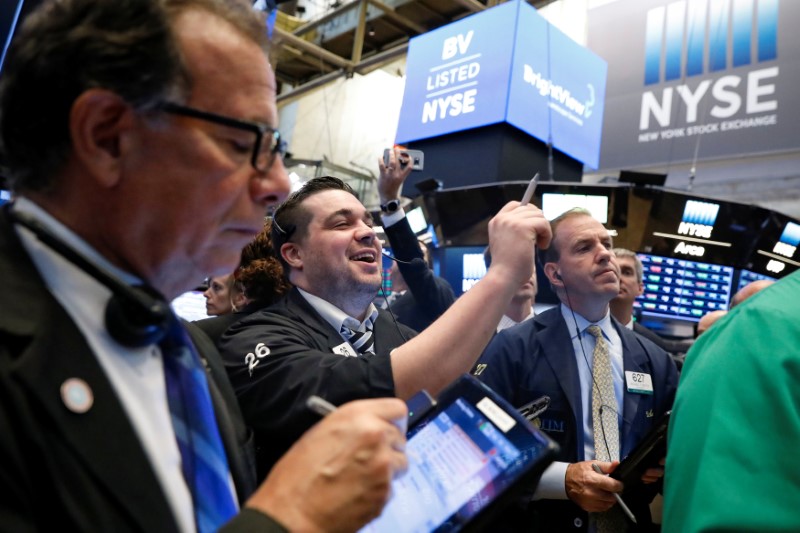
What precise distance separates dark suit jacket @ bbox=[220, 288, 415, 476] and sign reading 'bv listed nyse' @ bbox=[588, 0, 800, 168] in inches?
A: 242

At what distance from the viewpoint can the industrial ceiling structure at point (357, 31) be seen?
9.52 m

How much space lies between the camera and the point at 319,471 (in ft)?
2.35

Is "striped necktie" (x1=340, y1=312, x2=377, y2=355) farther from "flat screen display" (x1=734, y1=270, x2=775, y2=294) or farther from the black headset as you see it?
"flat screen display" (x1=734, y1=270, x2=775, y2=294)

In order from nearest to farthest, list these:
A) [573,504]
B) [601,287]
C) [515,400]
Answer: [573,504] < [515,400] < [601,287]

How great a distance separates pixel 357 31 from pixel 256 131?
31.7ft

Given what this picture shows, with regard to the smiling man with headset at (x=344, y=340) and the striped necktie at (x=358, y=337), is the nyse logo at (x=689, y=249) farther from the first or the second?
the striped necktie at (x=358, y=337)

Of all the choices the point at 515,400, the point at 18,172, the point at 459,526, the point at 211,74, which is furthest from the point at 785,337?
the point at 515,400

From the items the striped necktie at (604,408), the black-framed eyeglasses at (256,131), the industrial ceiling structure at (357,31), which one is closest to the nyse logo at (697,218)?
the striped necktie at (604,408)

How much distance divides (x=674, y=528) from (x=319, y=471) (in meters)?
0.63

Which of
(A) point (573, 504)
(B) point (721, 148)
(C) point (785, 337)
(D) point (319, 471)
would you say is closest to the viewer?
(D) point (319, 471)

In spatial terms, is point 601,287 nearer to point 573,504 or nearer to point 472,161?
point 573,504

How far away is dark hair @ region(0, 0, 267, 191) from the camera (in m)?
0.77

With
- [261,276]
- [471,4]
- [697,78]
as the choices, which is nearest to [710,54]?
[697,78]

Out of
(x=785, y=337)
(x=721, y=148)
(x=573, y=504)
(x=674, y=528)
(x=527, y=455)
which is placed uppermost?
(x=721, y=148)
